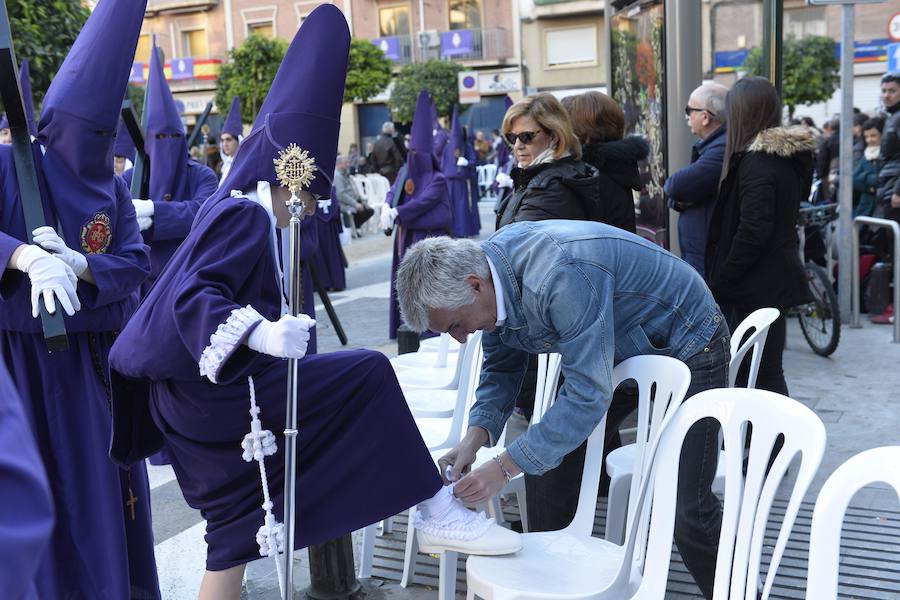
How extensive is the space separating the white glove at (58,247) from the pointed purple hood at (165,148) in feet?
7.80

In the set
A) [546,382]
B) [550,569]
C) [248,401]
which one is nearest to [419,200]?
[546,382]

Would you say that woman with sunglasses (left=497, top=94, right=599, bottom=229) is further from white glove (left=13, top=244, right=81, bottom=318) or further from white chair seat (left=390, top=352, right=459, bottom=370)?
white glove (left=13, top=244, right=81, bottom=318)

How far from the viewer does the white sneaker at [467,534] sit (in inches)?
104

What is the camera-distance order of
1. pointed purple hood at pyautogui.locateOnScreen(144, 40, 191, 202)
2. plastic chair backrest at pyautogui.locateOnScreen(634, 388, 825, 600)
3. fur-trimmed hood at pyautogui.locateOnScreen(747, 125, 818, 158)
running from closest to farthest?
plastic chair backrest at pyautogui.locateOnScreen(634, 388, 825, 600)
fur-trimmed hood at pyautogui.locateOnScreen(747, 125, 818, 158)
pointed purple hood at pyautogui.locateOnScreen(144, 40, 191, 202)

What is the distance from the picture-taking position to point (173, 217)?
518cm

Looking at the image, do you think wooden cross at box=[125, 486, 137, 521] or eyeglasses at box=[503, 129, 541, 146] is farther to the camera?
eyeglasses at box=[503, 129, 541, 146]

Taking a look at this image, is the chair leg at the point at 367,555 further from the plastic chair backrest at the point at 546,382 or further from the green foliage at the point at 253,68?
the green foliage at the point at 253,68

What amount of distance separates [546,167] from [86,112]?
5.87ft

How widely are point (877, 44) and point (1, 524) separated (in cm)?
3083

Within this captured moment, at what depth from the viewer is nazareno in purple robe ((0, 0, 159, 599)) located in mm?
3320

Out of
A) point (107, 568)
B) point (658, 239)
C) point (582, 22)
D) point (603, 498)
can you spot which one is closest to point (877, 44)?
point (582, 22)

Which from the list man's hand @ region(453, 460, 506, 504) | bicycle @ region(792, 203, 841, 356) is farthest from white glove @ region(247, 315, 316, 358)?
bicycle @ region(792, 203, 841, 356)

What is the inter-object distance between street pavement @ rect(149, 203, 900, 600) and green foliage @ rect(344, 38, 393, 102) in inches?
790

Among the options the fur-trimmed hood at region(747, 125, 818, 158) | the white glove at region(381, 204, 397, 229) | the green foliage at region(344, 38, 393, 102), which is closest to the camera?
the fur-trimmed hood at region(747, 125, 818, 158)
